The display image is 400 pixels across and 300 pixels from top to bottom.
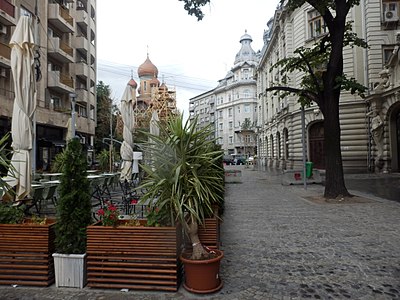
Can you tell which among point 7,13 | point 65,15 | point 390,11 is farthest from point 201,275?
point 65,15

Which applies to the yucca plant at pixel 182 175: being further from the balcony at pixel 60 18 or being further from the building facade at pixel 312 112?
the balcony at pixel 60 18

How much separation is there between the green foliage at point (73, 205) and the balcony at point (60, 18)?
24196 millimetres

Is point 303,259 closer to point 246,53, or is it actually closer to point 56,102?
point 56,102

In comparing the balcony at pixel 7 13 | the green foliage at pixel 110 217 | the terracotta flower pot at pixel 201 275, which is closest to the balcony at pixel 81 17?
the balcony at pixel 7 13

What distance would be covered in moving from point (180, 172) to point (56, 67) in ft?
84.4

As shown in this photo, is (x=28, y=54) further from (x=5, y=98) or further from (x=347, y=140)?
(x=347, y=140)

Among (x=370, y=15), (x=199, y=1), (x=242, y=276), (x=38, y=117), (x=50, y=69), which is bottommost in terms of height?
(x=242, y=276)

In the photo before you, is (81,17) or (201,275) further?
(81,17)

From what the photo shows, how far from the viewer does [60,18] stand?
2430cm

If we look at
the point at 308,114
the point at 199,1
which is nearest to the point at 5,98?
the point at 199,1

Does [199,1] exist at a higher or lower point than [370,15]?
lower

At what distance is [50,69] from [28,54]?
20.9 metres

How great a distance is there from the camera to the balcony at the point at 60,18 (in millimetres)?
23641

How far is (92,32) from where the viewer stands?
32375 millimetres
